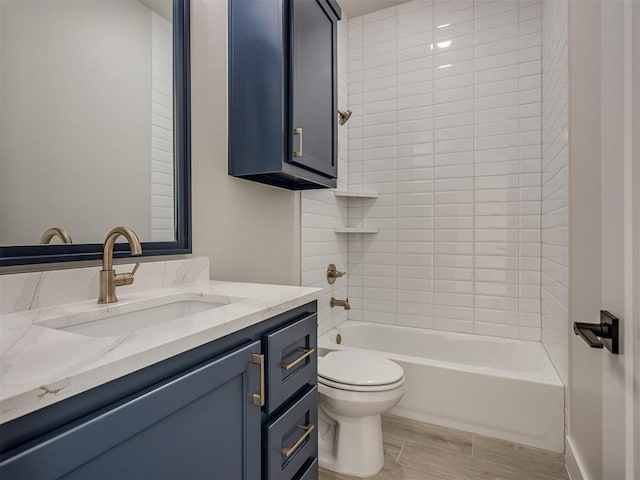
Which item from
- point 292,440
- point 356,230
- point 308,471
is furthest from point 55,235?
point 356,230

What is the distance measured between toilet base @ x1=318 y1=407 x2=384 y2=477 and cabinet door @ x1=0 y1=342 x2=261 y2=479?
0.87m

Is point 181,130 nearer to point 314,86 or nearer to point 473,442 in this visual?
point 314,86

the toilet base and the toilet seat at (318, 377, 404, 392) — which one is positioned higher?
the toilet seat at (318, 377, 404, 392)

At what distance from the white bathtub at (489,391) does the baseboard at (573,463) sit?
0.31 feet

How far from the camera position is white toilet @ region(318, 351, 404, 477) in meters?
1.51

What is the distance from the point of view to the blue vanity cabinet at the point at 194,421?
1.46ft

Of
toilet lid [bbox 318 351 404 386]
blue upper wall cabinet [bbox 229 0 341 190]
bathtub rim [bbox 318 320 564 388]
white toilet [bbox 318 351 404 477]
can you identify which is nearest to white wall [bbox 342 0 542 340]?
bathtub rim [bbox 318 320 564 388]

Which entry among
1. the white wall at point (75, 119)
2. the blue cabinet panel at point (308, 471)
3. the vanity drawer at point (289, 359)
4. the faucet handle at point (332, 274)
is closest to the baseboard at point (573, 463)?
the blue cabinet panel at point (308, 471)

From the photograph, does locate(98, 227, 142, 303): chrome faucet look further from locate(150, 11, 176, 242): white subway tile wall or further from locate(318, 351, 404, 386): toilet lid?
locate(318, 351, 404, 386): toilet lid

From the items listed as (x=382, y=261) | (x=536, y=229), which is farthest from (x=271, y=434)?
(x=536, y=229)

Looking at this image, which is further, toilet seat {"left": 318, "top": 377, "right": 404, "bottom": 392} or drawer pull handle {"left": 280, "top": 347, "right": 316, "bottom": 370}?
toilet seat {"left": 318, "top": 377, "right": 404, "bottom": 392}

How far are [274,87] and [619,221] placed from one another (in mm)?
1208

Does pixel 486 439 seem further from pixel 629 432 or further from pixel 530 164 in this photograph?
pixel 530 164

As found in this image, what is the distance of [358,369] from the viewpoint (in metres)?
1.67
